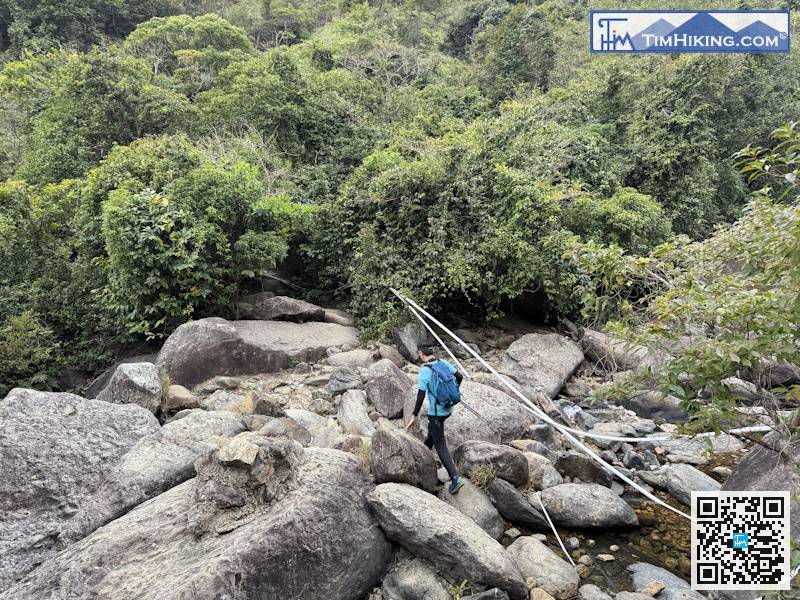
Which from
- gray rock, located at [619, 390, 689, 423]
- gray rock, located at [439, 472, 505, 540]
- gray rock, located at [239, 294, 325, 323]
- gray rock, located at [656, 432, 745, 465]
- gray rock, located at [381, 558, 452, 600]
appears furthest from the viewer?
gray rock, located at [239, 294, 325, 323]

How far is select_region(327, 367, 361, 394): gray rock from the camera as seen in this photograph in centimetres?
881

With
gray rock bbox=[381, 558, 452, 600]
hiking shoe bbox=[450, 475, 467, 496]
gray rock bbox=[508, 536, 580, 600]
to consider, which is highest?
hiking shoe bbox=[450, 475, 467, 496]

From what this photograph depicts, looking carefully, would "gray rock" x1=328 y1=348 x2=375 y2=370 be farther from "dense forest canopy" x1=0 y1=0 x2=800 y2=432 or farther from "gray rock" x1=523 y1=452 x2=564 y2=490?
"gray rock" x1=523 y1=452 x2=564 y2=490

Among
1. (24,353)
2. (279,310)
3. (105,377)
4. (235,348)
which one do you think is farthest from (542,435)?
(24,353)

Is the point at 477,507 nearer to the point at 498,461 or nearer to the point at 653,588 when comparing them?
the point at 498,461

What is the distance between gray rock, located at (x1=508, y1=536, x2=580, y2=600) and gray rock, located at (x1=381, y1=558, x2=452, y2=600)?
0.94 m

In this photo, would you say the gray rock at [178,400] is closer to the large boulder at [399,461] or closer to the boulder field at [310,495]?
the boulder field at [310,495]

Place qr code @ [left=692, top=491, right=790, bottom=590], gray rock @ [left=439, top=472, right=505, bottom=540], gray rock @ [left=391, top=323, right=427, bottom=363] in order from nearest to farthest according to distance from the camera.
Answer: qr code @ [left=692, top=491, right=790, bottom=590]
gray rock @ [left=439, top=472, right=505, bottom=540]
gray rock @ [left=391, top=323, right=427, bottom=363]

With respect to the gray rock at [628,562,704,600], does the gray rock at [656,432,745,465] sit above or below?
below

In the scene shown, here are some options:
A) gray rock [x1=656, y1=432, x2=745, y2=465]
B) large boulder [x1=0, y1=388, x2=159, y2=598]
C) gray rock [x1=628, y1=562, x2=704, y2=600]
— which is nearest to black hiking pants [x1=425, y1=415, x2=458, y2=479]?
gray rock [x1=628, y1=562, x2=704, y2=600]

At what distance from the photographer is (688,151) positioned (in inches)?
637

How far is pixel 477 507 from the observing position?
5.87 m

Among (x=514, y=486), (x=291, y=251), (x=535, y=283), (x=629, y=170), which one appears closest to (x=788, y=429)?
(x=514, y=486)

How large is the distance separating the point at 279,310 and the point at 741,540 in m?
9.70
